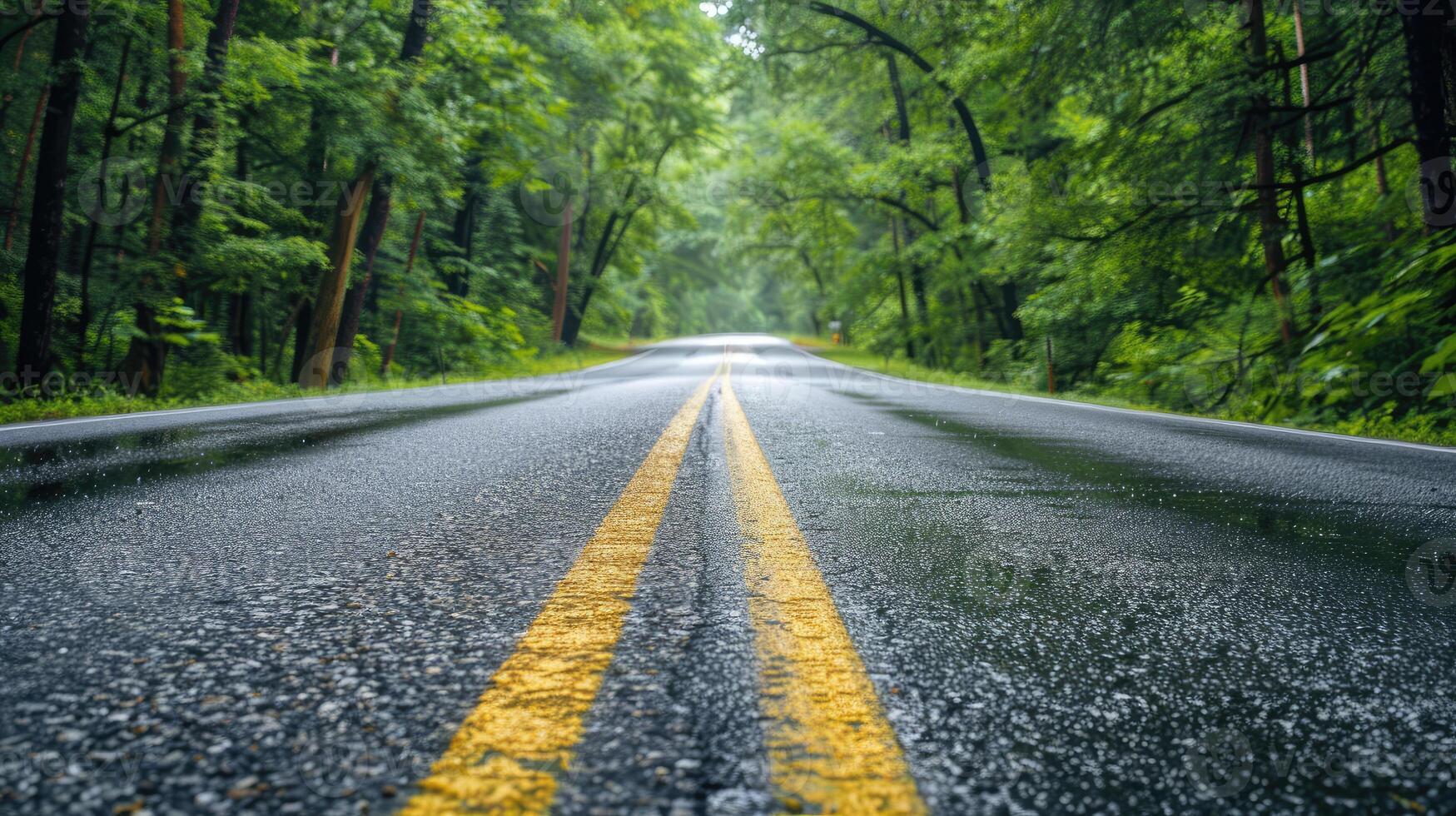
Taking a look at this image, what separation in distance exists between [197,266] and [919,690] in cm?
1253

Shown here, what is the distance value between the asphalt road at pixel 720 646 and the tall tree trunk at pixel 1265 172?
6531 mm

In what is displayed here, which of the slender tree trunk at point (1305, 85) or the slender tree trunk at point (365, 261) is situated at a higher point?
the slender tree trunk at point (1305, 85)

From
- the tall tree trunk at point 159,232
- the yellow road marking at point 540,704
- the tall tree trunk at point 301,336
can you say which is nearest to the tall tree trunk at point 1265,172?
the yellow road marking at point 540,704

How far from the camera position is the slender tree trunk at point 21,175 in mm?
11815

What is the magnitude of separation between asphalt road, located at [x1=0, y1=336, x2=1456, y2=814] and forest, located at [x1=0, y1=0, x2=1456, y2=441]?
575cm

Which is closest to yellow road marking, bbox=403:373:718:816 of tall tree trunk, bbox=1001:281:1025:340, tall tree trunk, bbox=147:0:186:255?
tall tree trunk, bbox=147:0:186:255

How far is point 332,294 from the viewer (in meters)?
12.7

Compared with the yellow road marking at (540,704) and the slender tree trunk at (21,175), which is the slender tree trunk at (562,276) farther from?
the yellow road marking at (540,704)

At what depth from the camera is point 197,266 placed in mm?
10680

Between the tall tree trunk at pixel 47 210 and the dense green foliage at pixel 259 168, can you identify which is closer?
the tall tree trunk at pixel 47 210

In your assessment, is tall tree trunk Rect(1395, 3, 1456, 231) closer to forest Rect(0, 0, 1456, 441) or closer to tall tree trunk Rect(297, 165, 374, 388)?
forest Rect(0, 0, 1456, 441)

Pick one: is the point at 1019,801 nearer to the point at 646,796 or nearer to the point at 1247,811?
the point at 1247,811

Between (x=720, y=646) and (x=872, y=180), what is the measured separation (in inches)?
711

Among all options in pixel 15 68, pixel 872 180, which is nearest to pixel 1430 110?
pixel 872 180
